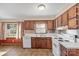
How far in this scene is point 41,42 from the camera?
9.52 metres

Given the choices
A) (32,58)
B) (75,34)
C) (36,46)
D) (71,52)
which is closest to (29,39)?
(36,46)

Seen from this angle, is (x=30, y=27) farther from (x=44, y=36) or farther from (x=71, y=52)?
(x=71, y=52)

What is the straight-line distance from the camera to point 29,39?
31.4ft

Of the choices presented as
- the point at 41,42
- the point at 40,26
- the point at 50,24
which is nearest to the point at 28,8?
the point at 41,42

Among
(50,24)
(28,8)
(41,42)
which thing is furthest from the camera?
(50,24)

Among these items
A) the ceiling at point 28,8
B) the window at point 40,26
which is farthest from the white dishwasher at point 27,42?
the ceiling at point 28,8

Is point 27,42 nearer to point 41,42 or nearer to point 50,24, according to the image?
point 41,42

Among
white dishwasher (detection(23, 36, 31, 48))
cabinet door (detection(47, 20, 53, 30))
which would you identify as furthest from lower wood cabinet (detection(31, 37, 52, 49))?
cabinet door (detection(47, 20, 53, 30))

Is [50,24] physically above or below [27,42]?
above

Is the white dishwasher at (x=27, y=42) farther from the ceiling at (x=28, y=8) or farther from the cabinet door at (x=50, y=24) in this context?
the ceiling at (x=28, y=8)

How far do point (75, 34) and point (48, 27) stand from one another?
5.99 m

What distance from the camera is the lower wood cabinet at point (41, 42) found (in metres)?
9.46

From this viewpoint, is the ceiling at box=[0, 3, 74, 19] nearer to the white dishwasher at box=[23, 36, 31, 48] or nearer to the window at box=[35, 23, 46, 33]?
the white dishwasher at box=[23, 36, 31, 48]

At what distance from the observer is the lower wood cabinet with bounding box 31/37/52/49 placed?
946 cm
